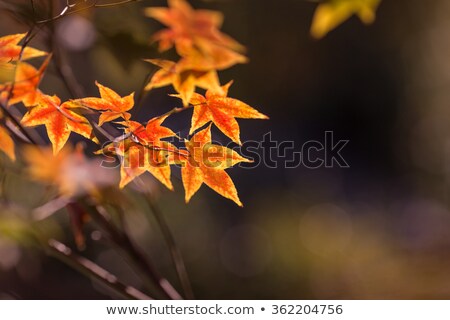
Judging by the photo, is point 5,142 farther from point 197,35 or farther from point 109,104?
point 197,35

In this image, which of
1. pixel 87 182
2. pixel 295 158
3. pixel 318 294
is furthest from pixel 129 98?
pixel 295 158

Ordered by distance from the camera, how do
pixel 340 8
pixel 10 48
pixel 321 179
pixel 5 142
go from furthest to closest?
pixel 321 179 → pixel 5 142 → pixel 10 48 → pixel 340 8

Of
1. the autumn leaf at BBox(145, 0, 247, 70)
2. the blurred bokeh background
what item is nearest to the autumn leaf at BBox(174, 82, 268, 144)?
the autumn leaf at BBox(145, 0, 247, 70)

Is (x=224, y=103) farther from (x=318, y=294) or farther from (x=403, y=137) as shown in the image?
(x=403, y=137)

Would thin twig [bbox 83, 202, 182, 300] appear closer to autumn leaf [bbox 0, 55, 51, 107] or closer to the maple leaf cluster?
the maple leaf cluster

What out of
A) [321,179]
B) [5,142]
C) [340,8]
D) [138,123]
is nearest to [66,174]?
[5,142]
